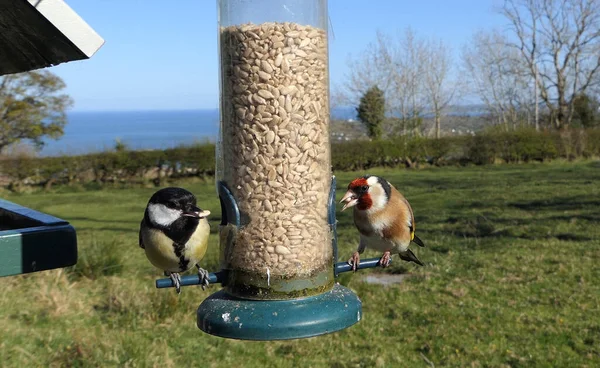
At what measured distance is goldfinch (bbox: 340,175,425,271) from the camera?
309cm

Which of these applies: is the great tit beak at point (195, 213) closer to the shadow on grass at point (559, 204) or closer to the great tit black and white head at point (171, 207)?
the great tit black and white head at point (171, 207)

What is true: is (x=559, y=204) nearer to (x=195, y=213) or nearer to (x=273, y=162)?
(x=273, y=162)

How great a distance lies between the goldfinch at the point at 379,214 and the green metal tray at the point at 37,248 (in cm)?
131

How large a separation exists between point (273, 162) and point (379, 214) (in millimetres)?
677

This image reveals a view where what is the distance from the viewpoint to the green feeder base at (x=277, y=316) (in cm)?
247

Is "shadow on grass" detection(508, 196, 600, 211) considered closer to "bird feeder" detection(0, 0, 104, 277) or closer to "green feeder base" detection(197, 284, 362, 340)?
"green feeder base" detection(197, 284, 362, 340)

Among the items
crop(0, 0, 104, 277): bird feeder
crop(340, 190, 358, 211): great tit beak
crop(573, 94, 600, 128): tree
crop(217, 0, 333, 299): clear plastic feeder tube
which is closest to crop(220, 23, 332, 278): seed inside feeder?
crop(217, 0, 333, 299): clear plastic feeder tube

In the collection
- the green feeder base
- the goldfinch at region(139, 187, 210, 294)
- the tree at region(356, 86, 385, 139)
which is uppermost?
the tree at region(356, 86, 385, 139)

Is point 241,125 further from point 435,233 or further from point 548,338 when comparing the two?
point 435,233

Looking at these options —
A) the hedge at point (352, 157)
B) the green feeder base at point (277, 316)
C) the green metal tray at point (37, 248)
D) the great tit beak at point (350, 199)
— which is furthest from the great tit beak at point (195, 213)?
the hedge at point (352, 157)

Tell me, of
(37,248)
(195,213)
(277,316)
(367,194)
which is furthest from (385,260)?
(37,248)

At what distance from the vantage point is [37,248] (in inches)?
84.6

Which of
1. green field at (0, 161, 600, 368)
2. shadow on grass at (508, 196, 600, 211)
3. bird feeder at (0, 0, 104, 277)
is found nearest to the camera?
bird feeder at (0, 0, 104, 277)

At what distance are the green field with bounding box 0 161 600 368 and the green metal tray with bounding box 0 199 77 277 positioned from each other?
265cm
